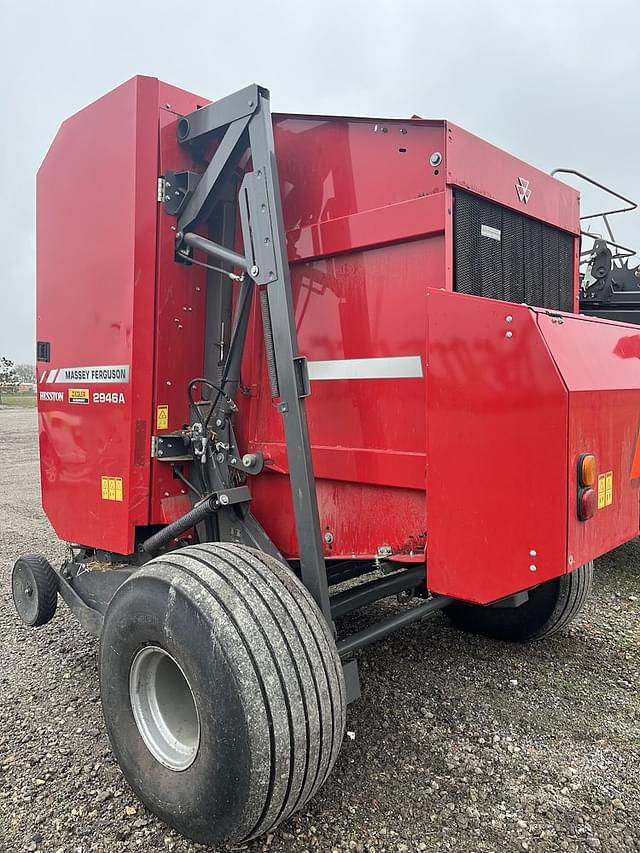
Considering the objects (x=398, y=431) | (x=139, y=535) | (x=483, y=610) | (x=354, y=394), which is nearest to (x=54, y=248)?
(x=139, y=535)

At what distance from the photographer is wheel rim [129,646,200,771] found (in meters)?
2.20

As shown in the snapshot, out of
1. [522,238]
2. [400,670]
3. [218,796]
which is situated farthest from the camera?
[400,670]

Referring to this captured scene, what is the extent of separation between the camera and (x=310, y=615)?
2.11 m

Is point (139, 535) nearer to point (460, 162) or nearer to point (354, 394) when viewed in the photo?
point (354, 394)

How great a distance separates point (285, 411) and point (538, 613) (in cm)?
201

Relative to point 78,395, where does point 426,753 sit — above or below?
below

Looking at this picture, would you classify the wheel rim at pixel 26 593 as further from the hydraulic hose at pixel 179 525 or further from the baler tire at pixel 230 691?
the baler tire at pixel 230 691

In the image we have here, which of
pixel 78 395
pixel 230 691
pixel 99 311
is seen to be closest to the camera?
pixel 230 691

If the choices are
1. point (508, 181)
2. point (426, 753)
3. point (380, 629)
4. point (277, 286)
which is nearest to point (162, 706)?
point (380, 629)

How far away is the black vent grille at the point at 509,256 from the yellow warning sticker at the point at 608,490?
2.59 feet

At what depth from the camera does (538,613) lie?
11.4 ft

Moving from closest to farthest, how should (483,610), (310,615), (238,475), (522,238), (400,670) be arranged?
(310,615)
(522,238)
(238,475)
(400,670)
(483,610)

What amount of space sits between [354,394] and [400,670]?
5.24 feet

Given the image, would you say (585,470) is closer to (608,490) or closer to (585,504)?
(585,504)
